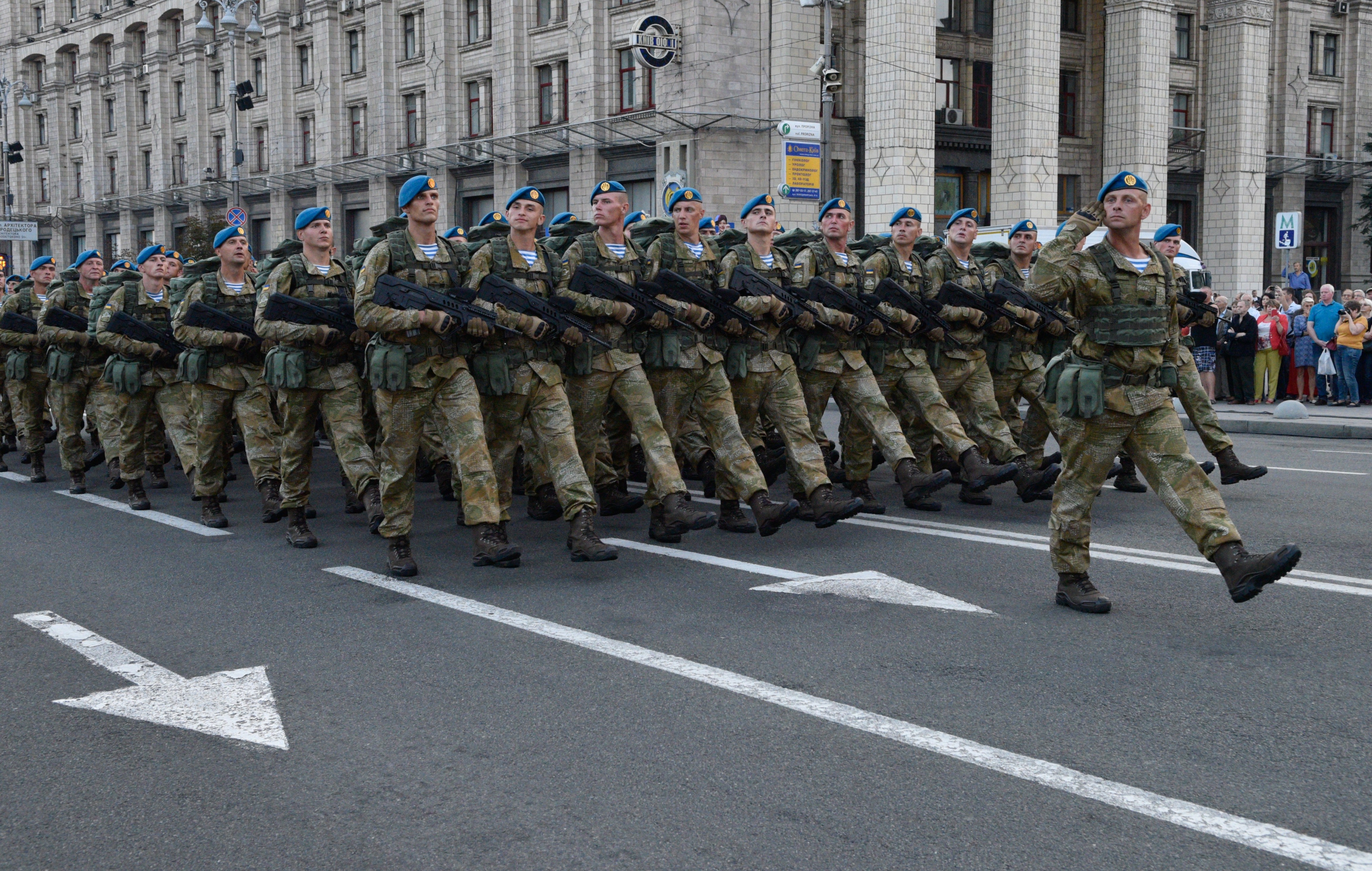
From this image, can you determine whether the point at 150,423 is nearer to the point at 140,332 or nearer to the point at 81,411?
the point at 140,332

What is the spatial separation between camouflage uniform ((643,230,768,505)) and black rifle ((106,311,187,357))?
4162 mm

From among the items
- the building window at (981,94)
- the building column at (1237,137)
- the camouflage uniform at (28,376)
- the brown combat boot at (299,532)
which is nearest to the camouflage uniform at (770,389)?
the brown combat boot at (299,532)

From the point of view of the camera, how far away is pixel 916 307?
9438 mm

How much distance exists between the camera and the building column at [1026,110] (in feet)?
112

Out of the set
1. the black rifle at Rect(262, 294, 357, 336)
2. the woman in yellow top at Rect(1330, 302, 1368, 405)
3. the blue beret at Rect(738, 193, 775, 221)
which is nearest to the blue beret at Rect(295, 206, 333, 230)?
the black rifle at Rect(262, 294, 357, 336)

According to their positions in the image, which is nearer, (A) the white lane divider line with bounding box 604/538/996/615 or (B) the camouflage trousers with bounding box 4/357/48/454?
(A) the white lane divider line with bounding box 604/538/996/615

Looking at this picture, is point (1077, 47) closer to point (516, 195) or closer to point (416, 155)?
point (416, 155)

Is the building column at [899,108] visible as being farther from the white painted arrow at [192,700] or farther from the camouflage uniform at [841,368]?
the white painted arrow at [192,700]

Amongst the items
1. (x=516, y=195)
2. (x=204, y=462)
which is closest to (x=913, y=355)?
(x=516, y=195)

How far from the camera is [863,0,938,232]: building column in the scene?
109 ft

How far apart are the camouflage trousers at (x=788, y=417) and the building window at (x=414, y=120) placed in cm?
3866

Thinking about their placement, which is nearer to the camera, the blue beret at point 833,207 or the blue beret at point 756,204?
the blue beret at point 756,204

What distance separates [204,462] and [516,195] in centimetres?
333

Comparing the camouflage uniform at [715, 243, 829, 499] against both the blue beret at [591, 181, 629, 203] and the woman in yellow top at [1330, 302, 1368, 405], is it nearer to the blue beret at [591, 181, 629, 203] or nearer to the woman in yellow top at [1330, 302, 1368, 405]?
the blue beret at [591, 181, 629, 203]
